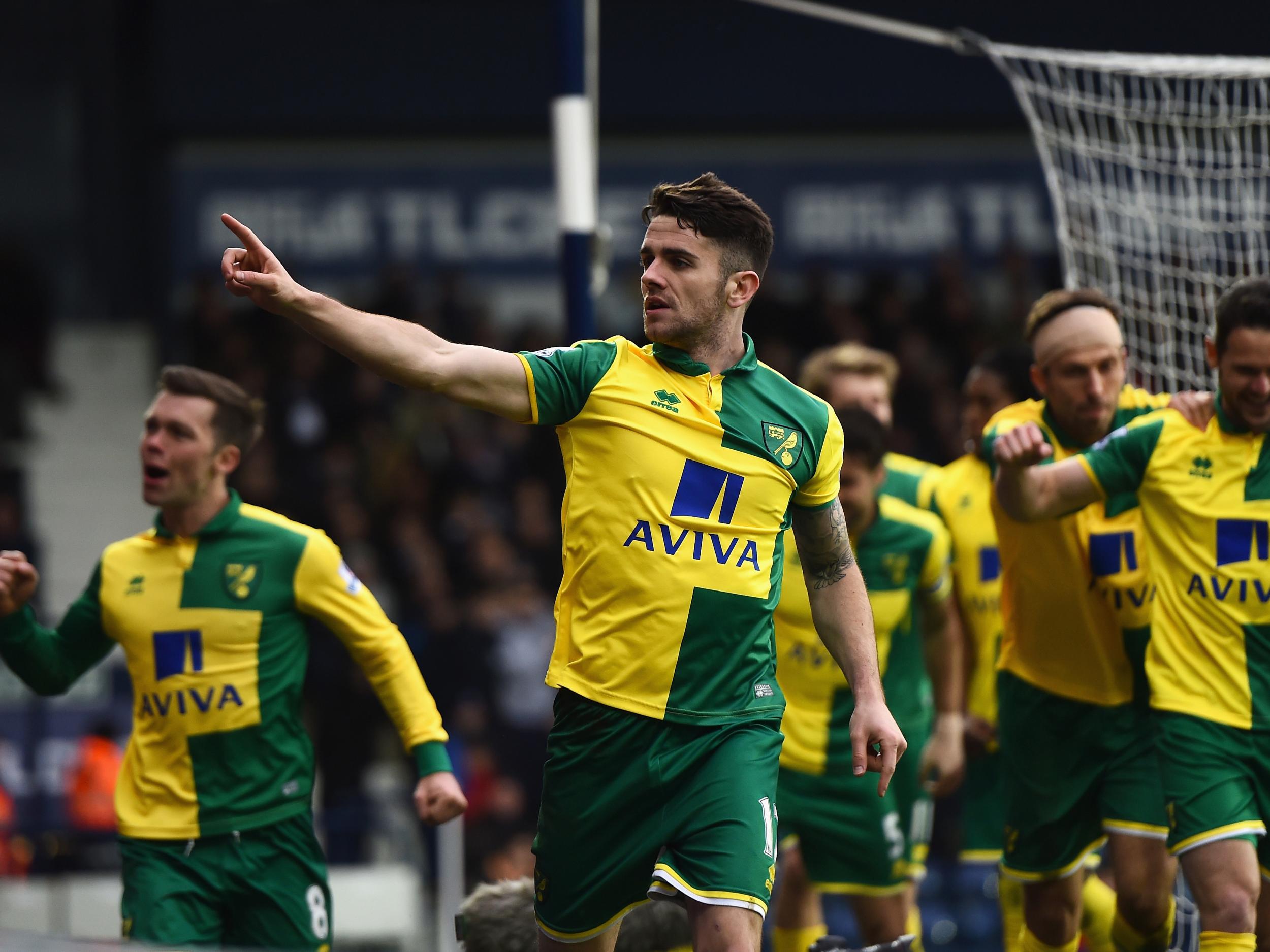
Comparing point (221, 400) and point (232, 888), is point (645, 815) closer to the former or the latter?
point (232, 888)

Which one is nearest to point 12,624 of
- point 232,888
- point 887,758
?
point 232,888

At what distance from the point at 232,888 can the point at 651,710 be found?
184 centimetres

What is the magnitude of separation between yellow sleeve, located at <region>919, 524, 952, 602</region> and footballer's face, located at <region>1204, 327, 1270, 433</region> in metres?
1.67

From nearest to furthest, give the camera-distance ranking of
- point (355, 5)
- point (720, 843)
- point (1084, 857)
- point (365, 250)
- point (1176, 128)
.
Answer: point (720, 843), point (1084, 857), point (1176, 128), point (355, 5), point (365, 250)

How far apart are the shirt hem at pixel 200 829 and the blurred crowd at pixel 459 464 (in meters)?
5.74

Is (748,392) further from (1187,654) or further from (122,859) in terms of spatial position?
(122,859)

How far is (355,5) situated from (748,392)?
10.2 metres

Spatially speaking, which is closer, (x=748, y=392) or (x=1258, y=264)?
(x=748, y=392)

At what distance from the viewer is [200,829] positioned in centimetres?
575

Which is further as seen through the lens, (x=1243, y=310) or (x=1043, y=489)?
(x=1043, y=489)

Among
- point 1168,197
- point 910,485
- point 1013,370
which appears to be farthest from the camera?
point 1168,197

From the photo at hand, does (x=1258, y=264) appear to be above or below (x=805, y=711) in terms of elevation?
above

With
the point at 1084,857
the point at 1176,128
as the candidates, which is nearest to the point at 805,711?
the point at 1084,857

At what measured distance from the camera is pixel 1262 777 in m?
5.54
